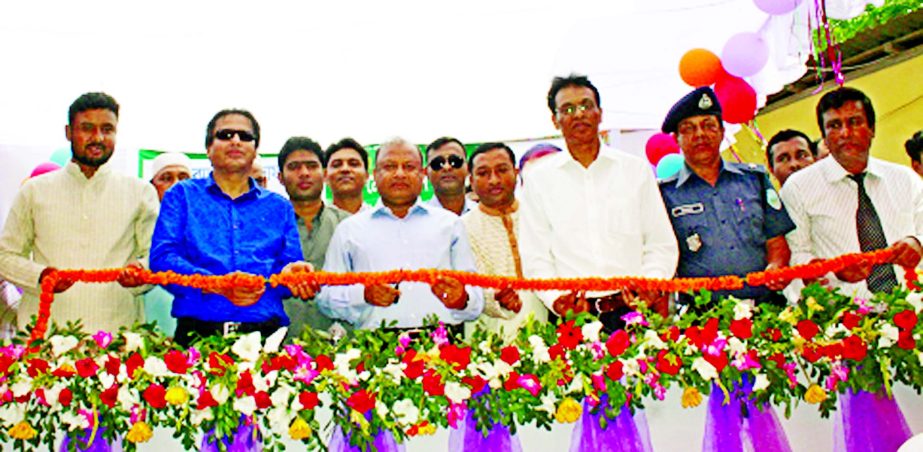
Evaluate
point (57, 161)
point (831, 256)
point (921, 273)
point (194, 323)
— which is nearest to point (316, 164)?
point (194, 323)

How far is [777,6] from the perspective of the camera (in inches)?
153

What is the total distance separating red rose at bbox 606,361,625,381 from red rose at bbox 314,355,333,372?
2.72 feet

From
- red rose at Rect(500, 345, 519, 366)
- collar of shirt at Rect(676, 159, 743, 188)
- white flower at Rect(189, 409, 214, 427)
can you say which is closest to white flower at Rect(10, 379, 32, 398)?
white flower at Rect(189, 409, 214, 427)

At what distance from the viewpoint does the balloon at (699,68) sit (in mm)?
4230

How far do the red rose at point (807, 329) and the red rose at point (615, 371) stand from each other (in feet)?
2.04

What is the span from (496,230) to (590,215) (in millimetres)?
539

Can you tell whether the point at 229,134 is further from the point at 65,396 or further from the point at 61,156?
the point at 61,156

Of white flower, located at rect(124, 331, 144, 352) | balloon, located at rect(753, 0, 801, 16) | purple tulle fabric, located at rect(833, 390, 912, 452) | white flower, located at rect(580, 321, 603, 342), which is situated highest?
balloon, located at rect(753, 0, 801, 16)

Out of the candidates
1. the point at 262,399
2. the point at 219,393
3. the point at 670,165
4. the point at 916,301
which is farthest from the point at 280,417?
the point at 670,165

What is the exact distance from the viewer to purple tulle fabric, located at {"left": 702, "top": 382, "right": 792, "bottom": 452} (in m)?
2.46

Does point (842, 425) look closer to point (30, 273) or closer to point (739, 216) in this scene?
point (739, 216)

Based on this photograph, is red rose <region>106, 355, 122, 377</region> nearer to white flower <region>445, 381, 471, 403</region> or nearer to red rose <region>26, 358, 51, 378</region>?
red rose <region>26, 358, 51, 378</region>

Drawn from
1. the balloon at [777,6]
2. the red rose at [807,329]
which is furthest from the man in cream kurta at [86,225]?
the balloon at [777,6]

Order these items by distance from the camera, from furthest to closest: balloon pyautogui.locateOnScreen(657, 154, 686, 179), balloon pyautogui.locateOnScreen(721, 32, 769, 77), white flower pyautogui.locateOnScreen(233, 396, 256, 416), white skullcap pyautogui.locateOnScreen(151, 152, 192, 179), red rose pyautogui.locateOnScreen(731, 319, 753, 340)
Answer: balloon pyautogui.locateOnScreen(657, 154, 686, 179)
balloon pyautogui.locateOnScreen(721, 32, 769, 77)
white skullcap pyautogui.locateOnScreen(151, 152, 192, 179)
red rose pyautogui.locateOnScreen(731, 319, 753, 340)
white flower pyautogui.locateOnScreen(233, 396, 256, 416)
